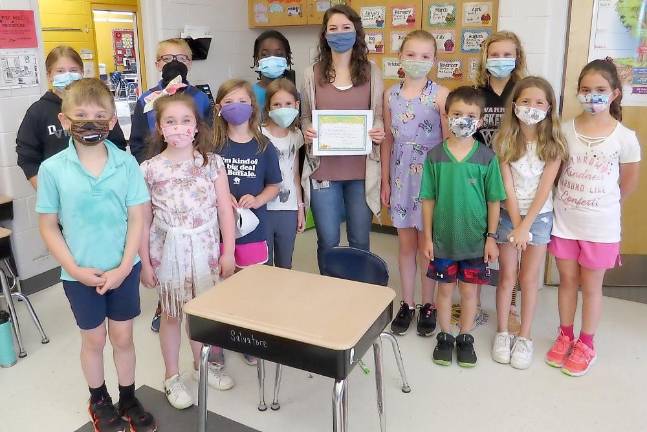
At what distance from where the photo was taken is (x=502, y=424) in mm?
2266

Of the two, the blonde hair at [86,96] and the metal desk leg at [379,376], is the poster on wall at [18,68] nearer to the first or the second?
the blonde hair at [86,96]

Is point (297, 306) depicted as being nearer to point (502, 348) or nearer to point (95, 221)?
point (95, 221)

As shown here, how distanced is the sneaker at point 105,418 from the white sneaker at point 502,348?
1.75 metres

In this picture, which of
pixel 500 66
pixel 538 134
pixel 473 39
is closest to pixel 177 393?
pixel 538 134

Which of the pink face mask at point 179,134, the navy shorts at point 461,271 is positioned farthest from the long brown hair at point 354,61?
the navy shorts at point 461,271

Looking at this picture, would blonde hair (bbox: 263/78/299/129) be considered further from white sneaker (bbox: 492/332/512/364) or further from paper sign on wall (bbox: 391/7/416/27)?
paper sign on wall (bbox: 391/7/416/27)

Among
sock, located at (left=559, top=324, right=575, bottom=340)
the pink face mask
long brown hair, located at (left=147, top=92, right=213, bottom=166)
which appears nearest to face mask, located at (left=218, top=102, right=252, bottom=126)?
long brown hair, located at (left=147, top=92, right=213, bottom=166)

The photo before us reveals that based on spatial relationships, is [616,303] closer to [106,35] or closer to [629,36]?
[629,36]

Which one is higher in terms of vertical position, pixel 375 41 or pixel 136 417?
pixel 375 41

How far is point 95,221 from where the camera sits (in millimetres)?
1977

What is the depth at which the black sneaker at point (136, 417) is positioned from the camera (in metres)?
2.20

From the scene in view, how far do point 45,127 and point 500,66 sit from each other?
233 cm

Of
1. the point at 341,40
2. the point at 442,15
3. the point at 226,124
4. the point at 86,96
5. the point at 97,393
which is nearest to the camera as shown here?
the point at 86,96

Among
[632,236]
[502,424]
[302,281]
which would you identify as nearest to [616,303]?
[632,236]
